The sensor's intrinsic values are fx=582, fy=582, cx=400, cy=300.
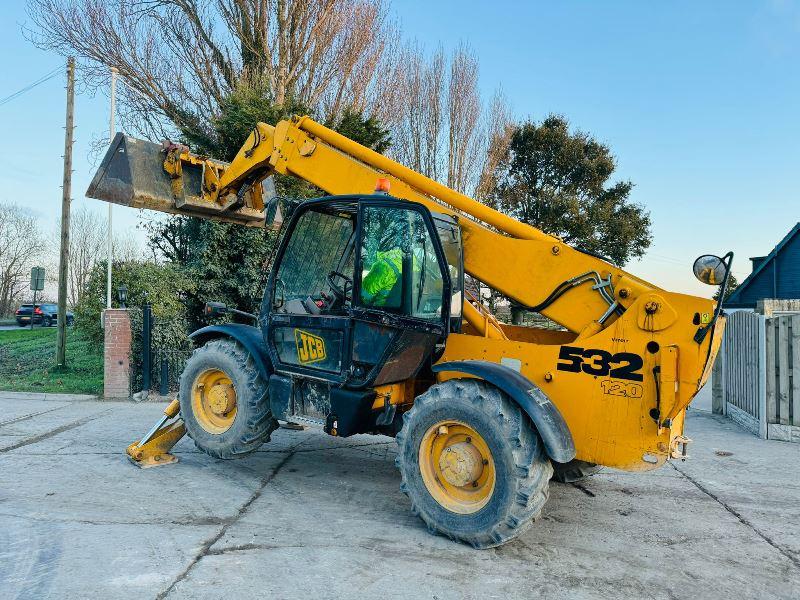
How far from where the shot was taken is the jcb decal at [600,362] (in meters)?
3.72

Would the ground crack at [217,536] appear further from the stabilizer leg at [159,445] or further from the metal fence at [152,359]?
the metal fence at [152,359]

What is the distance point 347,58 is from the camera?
16703 millimetres

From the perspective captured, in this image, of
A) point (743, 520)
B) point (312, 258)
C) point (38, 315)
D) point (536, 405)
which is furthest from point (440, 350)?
point (38, 315)

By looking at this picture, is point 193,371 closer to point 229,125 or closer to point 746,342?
point 746,342

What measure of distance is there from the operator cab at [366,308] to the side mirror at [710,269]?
1.63m

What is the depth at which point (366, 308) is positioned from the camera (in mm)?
4359

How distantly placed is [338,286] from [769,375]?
585cm

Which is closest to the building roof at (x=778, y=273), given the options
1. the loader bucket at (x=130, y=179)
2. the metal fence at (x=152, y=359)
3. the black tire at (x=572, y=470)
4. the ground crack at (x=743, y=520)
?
the ground crack at (x=743, y=520)

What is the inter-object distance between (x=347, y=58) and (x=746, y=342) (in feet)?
42.9

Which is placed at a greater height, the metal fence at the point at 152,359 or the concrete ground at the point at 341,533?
the metal fence at the point at 152,359

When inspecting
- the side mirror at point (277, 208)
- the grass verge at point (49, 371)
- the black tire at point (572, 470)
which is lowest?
the grass verge at point (49, 371)

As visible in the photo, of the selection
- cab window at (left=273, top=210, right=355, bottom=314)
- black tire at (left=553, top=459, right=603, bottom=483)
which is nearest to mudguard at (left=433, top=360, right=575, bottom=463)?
black tire at (left=553, top=459, right=603, bottom=483)

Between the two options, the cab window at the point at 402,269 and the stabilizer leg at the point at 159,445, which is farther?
the stabilizer leg at the point at 159,445

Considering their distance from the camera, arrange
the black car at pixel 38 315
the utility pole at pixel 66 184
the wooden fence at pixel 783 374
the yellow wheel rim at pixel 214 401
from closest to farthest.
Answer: the yellow wheel rim at pixel 214 401 < the wooden fence at pixel 783 374 < the utility pole at pixel 66 184 < the black car at pixel 38 315
